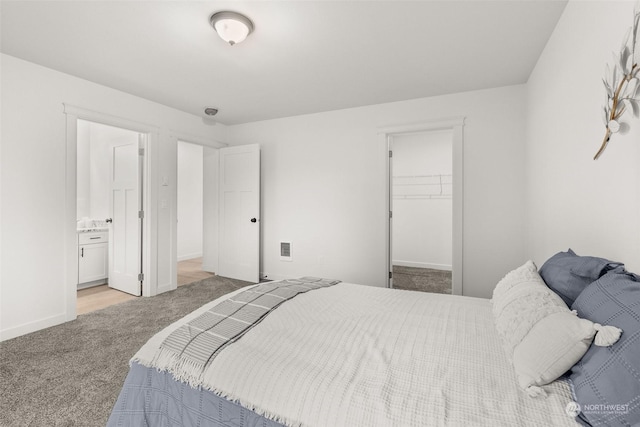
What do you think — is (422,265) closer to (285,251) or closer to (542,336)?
(285,251)

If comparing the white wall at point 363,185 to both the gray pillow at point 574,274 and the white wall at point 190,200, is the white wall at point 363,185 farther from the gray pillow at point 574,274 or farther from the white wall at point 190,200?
the gray pillow at point 574,274

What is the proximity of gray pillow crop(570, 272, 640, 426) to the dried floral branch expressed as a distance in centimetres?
76

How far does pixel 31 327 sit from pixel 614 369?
3.99 m

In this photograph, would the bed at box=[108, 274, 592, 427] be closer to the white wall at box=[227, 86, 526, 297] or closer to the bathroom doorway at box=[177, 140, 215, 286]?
the white wall at box=[227, 86, 526, 297]

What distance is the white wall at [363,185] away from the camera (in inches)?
131

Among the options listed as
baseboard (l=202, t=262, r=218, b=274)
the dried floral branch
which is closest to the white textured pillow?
the dried floral branch

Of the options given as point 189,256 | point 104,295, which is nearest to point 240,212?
point 104,295

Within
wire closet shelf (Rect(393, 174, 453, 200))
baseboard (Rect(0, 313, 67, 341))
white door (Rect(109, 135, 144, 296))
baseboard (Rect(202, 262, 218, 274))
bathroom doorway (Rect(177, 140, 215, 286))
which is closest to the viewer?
baseboard (Rect(0, 313, 67, 341))

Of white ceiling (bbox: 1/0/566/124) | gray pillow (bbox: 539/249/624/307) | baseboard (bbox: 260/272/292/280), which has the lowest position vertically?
baseboard (bbox: 260/272/292/280)

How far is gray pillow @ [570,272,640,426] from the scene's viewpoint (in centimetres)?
74

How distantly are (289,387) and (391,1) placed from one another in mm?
2201

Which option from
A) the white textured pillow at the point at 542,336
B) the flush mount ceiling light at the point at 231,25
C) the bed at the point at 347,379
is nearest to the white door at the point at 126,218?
the flush mount ceiling light at the point at 231,25

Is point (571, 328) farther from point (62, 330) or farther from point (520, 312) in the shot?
point (62, 330)

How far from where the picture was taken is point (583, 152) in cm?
174
